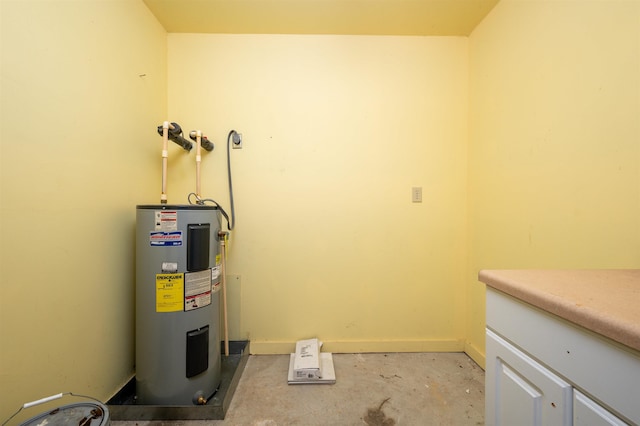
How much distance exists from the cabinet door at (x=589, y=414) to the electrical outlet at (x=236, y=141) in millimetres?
1815

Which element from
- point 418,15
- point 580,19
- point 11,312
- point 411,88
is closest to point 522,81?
point 580,19

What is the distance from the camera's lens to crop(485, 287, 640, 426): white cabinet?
1.36 ft

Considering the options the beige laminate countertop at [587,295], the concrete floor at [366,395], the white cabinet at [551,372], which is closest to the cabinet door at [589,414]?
the white cabinet at [551,372]

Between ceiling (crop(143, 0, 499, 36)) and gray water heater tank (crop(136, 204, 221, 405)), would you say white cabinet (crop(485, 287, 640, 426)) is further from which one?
ceiling (crop(143, 0, 499, 36))

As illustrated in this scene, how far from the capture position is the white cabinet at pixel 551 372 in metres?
0.41

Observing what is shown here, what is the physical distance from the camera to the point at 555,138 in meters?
1.06

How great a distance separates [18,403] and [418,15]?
8.90 ft

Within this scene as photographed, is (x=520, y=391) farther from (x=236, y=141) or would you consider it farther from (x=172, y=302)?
(x=236, y=141)

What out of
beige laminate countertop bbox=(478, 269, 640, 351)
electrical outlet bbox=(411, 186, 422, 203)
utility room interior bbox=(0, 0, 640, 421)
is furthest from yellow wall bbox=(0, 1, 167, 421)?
electrical outlet bbox=(411, 186, 422, 203)

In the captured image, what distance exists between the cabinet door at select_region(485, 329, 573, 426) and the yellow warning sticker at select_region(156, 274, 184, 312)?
1273 mm

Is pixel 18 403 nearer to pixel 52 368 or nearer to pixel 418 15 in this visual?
pixel 52 368

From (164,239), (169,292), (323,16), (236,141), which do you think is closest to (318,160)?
(236,141)

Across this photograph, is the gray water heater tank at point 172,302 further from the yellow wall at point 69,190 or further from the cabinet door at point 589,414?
the cabinet door at point 589,414

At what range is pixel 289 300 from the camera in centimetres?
164
